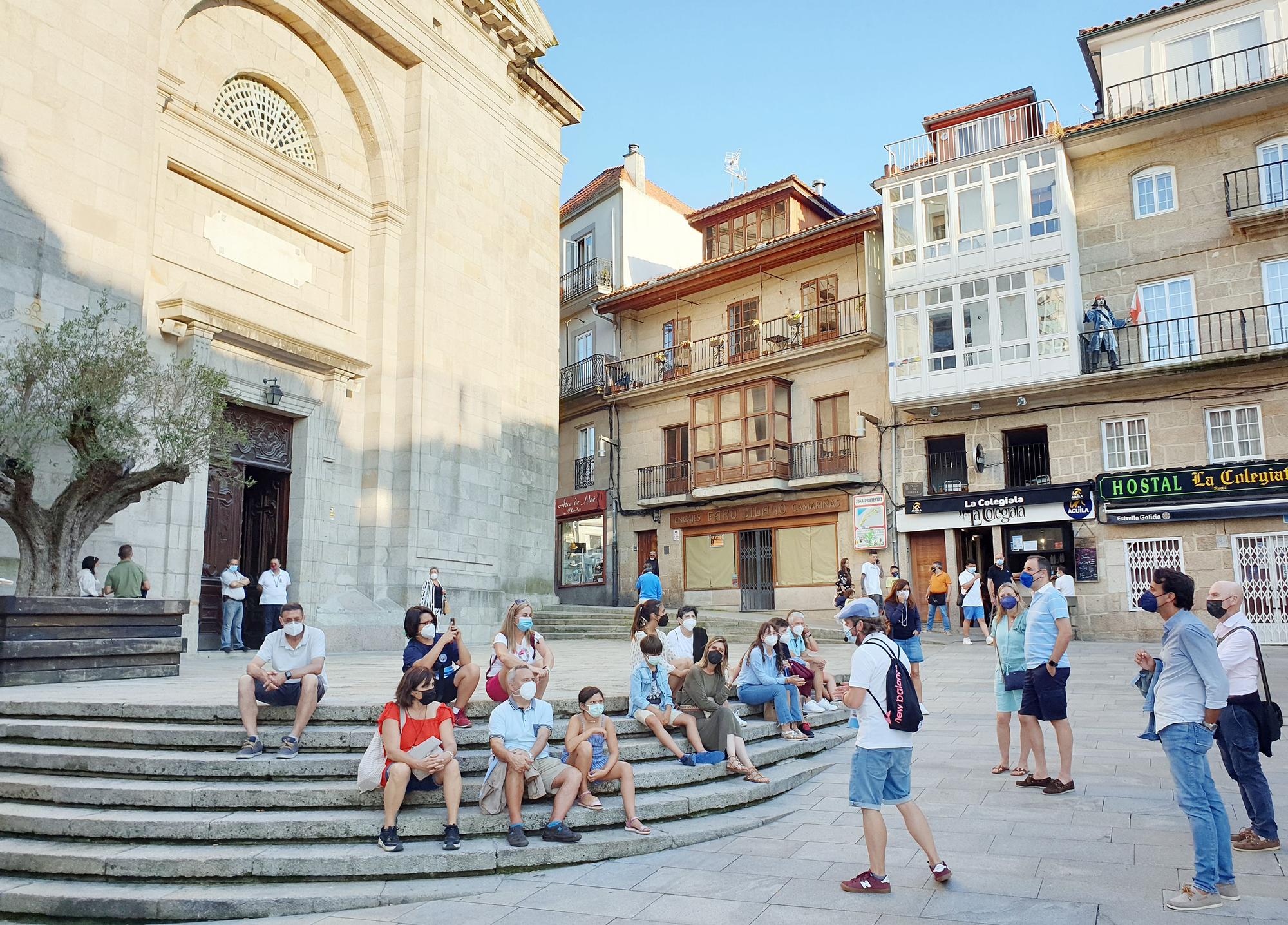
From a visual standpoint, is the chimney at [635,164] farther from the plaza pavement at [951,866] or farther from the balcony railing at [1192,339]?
the plaza pavement at [951,866]

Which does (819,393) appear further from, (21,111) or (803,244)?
(21,111)

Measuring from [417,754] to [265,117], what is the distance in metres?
13.9

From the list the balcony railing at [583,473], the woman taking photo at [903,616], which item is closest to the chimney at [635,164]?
the balcony railing at [583,473]

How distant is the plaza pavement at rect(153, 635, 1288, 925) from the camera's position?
17.2 ft

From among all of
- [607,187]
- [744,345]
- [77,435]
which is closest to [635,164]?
[607,187]

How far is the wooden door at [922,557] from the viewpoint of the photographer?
78.9ft

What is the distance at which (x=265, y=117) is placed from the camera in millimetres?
16562

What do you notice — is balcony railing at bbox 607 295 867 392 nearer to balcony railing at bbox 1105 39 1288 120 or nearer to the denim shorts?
balcony railing at bbox 1105 39 1288 120

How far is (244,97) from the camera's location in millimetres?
16125

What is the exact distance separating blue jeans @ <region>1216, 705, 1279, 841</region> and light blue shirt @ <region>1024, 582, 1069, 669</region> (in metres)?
1.61

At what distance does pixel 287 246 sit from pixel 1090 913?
1563 cm

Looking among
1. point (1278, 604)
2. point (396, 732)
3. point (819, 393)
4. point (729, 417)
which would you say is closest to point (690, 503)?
point (729, 417)

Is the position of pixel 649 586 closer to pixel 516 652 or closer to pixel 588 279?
pixel 516 652

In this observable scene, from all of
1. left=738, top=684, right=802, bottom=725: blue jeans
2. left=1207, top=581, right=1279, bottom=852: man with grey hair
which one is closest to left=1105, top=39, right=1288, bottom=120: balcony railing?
left=738, top=684, right=802, bottom=725: blue jeans
